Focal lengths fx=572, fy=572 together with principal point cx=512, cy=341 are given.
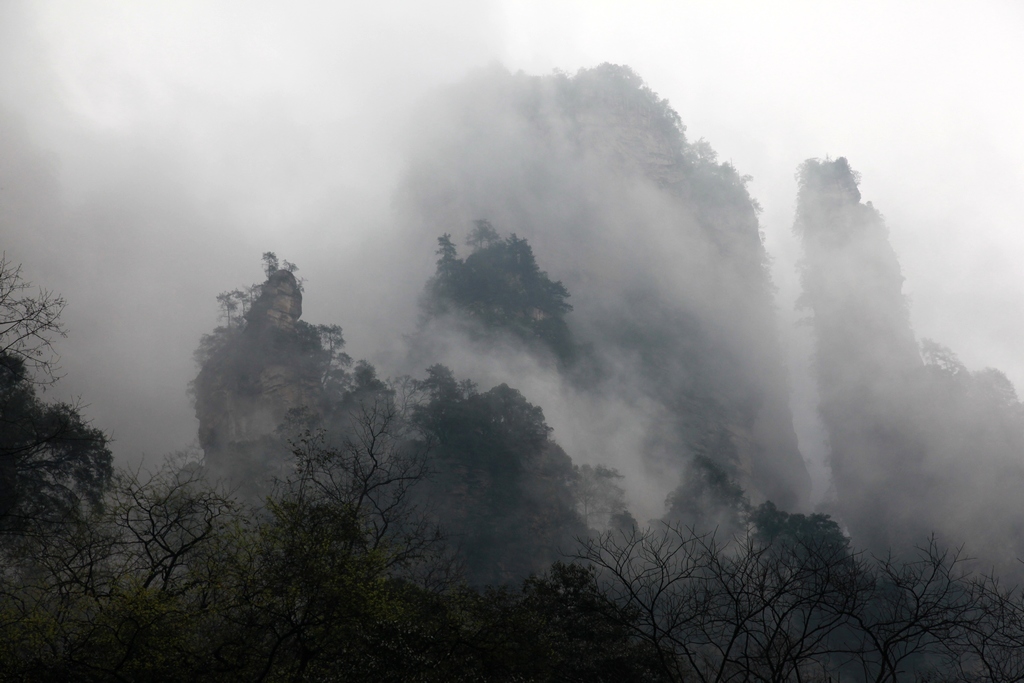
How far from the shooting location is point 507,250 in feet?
220

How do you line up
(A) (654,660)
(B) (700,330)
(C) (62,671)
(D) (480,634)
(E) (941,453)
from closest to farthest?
1. (C) (62,671)
2. (D) (480,634)
3. (A) (654,660)
4. (E) (941,453)
5. (B) (700,330)

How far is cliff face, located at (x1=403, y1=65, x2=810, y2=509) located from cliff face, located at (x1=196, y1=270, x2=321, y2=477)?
1345 inches

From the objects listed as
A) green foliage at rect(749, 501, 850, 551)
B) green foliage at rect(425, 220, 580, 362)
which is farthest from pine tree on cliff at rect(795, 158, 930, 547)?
green foliage at rect(425, 220, 580, 362)

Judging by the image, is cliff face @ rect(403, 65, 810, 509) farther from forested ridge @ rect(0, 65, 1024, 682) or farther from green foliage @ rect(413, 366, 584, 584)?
green foliage @ rect(413, 366, 584, 584)

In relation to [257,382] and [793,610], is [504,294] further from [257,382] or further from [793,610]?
[793,610]

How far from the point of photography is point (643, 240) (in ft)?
281

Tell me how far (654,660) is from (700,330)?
6792 centimetres

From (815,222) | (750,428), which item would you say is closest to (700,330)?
(750,428)

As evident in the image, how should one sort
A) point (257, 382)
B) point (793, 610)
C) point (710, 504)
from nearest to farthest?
point (793, 610)
point (710, 504)
point (257, 382)

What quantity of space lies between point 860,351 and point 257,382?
212ft

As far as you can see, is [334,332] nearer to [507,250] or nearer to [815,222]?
[507,250]

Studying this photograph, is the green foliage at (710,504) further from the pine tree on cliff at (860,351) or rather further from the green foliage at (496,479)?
the pine tree on cliff at (860,351)

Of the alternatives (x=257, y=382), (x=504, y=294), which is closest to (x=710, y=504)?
(x=504, y=294)

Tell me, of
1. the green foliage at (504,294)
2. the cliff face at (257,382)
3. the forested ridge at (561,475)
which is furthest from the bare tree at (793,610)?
the green foliage at (504,294)
